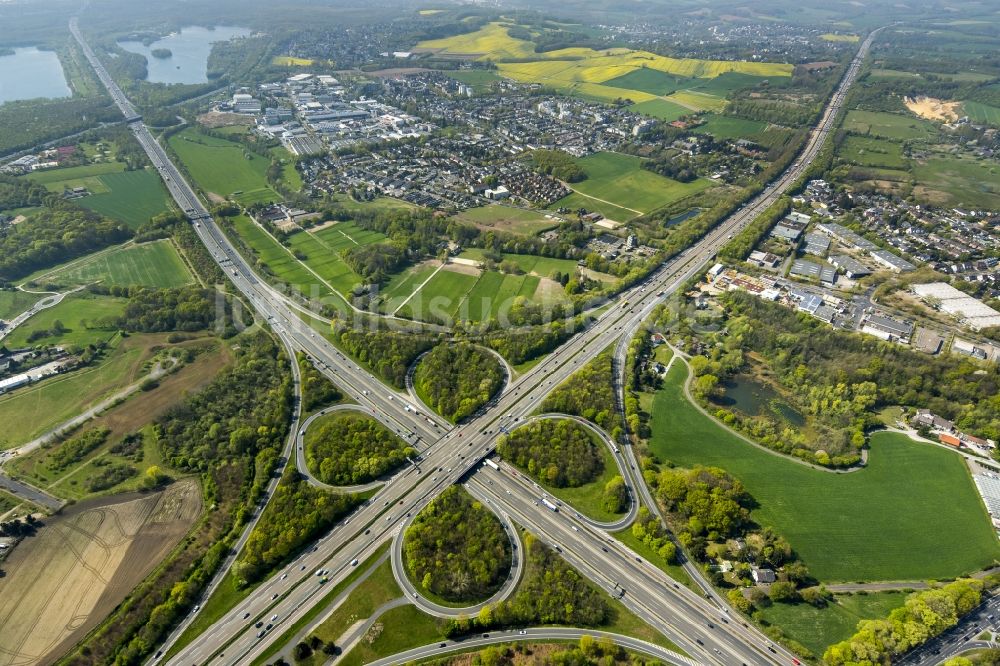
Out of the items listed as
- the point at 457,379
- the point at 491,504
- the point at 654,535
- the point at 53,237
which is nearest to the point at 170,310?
the point at 53,237

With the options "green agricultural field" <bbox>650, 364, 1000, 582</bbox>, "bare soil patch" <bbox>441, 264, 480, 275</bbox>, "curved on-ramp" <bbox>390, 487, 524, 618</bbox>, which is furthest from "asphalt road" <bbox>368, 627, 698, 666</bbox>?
"bare soil patch" <bbox>441, 264, 480, 275</bbox>

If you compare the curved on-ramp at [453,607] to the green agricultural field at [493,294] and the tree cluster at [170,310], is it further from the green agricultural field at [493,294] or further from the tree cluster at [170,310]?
the tree cluster at [170,310]

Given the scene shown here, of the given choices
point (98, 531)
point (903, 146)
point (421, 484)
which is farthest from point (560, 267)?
point (903, 146)

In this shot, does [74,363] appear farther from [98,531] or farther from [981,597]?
[981,597]

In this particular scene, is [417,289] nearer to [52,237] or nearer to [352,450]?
[352,450]

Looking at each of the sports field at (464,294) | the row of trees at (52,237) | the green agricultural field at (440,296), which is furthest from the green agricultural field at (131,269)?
the sports field at (464,294)

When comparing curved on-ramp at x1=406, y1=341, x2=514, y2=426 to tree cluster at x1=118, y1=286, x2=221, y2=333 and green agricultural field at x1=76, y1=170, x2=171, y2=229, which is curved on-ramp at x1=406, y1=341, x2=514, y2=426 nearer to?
tree cluster at x1=118, y1=286, x2=221, y2=333
